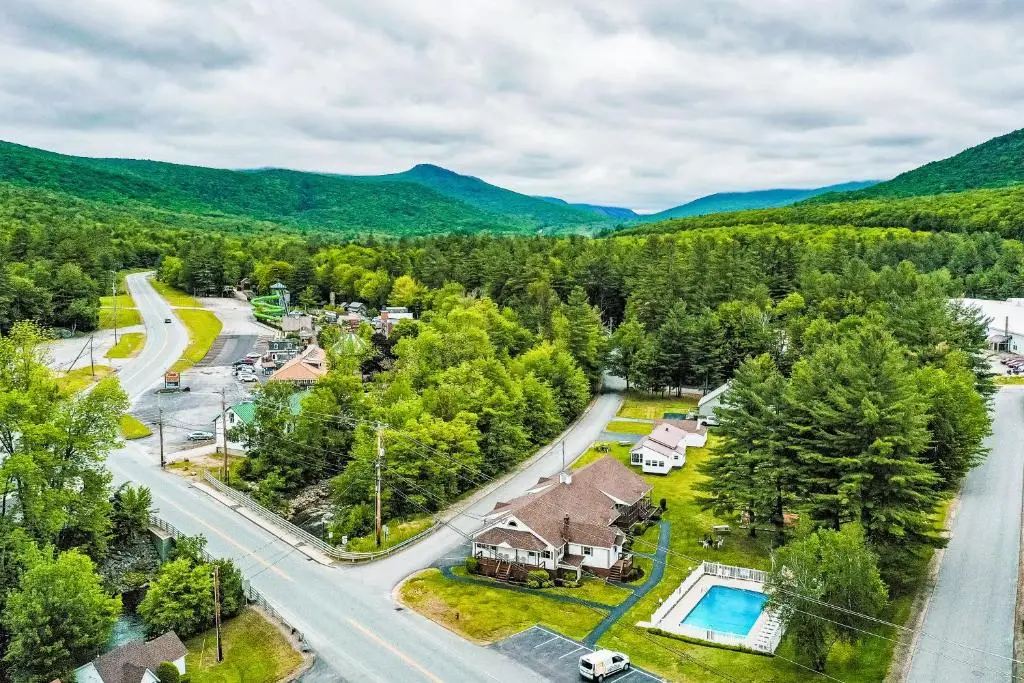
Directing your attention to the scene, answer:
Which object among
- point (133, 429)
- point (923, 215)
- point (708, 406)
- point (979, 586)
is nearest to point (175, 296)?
point (133, 429)

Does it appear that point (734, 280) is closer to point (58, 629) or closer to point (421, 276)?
point (421, 276)

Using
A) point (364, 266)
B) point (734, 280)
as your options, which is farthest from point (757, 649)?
point (364, 266)

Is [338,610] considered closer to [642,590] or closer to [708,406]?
[642,590]

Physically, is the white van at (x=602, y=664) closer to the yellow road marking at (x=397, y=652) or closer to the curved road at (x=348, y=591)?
the curved road at (x=348, y=591)

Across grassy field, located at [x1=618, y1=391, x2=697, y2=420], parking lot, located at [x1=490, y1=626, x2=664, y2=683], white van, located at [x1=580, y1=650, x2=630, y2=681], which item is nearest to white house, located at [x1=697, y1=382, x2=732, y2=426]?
grassy field, located at [x1=618, y1=391, x2=697, y2=420]

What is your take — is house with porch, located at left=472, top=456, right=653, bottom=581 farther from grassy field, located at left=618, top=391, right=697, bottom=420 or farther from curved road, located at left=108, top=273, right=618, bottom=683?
grassy field, located at left=618, top=391, right=697, bottom=420

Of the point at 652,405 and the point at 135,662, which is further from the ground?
the point at 652,405
